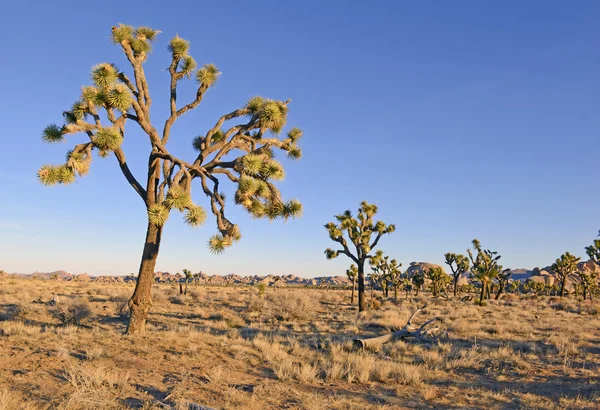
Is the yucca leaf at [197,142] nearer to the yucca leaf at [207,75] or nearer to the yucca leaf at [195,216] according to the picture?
the yucca leaf at [207,75]

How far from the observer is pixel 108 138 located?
1013cm

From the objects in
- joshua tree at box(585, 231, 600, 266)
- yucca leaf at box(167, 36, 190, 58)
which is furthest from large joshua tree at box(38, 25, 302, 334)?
joshua tree at box(585, 231, 600, 266)

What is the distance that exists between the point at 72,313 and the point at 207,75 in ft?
31.9

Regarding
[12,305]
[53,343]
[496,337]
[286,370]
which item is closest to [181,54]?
[53,343]

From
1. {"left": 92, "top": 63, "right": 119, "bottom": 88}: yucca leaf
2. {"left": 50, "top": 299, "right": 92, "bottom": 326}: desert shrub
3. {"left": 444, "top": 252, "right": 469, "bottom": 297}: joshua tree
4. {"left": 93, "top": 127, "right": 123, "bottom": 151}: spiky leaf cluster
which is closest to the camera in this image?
{"left": 93, "top": 127, "right": 123, "bottom": 151}: spiky leaf cluster

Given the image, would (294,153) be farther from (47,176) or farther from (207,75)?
(47,176)

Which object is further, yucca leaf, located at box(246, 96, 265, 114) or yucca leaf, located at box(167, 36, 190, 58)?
yucca leaf, located at box(246, 96, 265, 114)

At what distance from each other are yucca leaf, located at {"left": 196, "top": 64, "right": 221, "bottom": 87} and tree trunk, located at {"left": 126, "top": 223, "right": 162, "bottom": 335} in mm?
4424

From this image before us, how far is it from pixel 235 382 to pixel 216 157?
22.2 ft

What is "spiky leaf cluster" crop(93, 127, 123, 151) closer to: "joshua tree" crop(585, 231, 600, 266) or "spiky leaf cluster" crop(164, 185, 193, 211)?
"spiky leaf cluster" crop(164, 185, 193, 211)

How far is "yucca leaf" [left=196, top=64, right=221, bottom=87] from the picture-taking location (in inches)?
469

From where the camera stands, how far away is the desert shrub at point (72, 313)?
560 inches

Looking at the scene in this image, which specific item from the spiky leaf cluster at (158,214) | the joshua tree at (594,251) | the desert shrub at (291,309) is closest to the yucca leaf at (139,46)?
the spiky leaf cluster at (158,214)

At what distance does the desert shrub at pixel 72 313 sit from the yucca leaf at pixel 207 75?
30.5 feet
